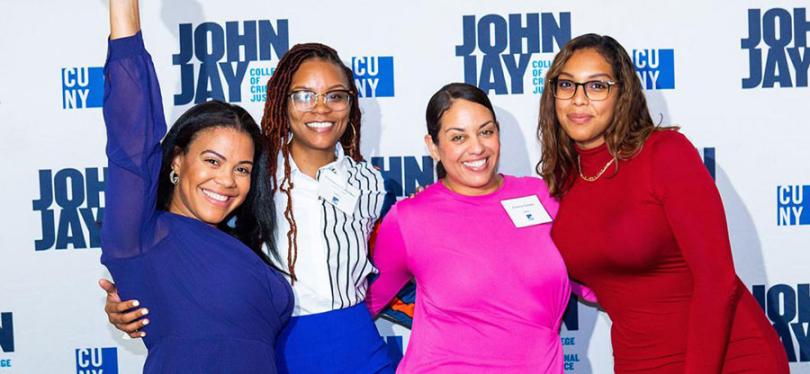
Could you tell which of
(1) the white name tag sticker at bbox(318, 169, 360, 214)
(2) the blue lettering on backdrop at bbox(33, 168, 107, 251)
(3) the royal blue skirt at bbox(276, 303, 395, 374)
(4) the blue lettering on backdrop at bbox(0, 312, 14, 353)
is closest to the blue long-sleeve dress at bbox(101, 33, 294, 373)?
(3) the royal blue skirt at bbox(276, 303, 395, 374)

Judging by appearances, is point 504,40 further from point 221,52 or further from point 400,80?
point 221,52

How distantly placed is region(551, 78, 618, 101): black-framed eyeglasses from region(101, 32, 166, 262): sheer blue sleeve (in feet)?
3.71

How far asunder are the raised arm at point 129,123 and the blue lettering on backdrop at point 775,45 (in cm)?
233

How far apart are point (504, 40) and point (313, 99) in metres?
1.01

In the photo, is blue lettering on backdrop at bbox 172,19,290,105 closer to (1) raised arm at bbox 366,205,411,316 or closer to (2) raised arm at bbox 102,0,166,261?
(1) raised arm at bbox 366,205,411,316

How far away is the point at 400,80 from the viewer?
10.0ft

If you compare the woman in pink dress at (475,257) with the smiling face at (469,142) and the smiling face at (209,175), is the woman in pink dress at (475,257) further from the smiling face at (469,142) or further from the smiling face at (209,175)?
the smiling face at (209,175)

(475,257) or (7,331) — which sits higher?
(475,257)

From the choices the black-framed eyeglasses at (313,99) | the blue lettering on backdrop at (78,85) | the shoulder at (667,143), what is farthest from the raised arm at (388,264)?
the blue lettering on backdrop at (78,85)

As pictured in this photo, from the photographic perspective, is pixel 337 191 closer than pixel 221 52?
Yes

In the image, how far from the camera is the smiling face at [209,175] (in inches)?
73.6

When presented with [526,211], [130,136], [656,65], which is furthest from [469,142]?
[656,65]

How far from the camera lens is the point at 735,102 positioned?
3.05 metres

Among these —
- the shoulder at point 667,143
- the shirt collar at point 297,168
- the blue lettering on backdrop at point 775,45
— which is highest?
the blue lettering on backdrop at point 775,45
